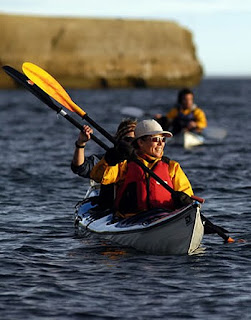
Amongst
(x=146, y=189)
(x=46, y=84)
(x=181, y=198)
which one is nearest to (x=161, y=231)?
(x=181, y=198)

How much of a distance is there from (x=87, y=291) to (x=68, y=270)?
0.87 meters

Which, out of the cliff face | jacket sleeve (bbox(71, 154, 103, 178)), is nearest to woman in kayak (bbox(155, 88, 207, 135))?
jacket sleeve (bbox(71, 154, 103, 178))

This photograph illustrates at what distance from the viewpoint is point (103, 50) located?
115 meters

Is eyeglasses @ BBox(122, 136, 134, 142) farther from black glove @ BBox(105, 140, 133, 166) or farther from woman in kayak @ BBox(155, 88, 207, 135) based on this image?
woman in kayak @ BBox(155, 88, 207, 135)

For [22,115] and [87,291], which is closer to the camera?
[87,291]

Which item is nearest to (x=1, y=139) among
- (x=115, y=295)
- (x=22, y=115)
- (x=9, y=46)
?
(x=22, y=115)

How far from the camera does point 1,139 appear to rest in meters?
25.0

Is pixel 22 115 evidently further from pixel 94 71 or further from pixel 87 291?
pixel 94 71

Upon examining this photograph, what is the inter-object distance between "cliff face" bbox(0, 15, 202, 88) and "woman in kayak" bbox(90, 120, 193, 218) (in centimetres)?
8750

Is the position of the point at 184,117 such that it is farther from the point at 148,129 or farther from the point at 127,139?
the point at 148,129

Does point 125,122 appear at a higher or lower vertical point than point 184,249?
higher

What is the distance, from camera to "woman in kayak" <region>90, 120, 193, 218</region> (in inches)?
356

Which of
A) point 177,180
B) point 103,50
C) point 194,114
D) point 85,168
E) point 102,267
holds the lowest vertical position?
point 102,267

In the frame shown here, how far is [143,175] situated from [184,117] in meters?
12.2
